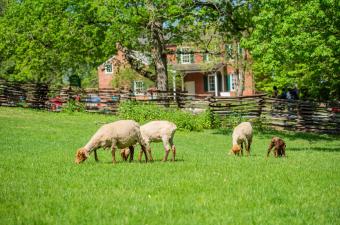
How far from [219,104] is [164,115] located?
396 centimetres

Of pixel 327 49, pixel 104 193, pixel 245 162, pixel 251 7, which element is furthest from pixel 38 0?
pixel 104 193

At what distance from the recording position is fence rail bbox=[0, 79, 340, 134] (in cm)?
3148

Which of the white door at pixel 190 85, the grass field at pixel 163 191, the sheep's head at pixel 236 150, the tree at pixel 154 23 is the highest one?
the tree at pixel 154 23

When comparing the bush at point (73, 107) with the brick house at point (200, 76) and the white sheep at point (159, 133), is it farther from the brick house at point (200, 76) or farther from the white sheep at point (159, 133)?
the white sheep at point (159, 133)

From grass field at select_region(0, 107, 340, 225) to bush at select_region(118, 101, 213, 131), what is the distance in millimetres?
12342

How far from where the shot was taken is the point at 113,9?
33.2m

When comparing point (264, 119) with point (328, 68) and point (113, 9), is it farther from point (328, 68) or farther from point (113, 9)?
point (113, 9)

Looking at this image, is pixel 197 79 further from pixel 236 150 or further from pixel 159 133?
pixel 159 133

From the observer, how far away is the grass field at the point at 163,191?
800 centimetres

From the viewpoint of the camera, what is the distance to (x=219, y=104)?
31781mm

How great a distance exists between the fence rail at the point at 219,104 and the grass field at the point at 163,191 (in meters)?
16.3

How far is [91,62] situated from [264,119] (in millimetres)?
14035

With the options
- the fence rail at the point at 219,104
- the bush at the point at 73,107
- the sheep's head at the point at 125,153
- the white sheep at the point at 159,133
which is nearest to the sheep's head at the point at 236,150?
the white sheep at the point at 159,133

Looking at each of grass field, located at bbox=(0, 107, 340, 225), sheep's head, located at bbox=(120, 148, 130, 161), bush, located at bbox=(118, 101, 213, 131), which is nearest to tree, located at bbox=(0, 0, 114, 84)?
bush, located at bbox=(118, 101, 213, 131)
